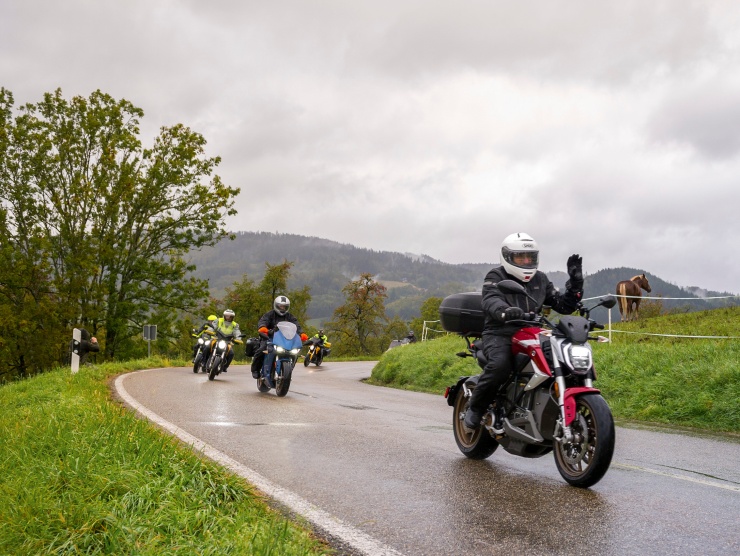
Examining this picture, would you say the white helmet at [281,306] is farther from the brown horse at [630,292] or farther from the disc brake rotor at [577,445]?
the brown horse at [630,292]

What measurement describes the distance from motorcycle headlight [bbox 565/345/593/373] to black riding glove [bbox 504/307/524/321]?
1.66ft

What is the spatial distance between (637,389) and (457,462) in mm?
5870

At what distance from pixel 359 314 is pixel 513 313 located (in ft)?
252

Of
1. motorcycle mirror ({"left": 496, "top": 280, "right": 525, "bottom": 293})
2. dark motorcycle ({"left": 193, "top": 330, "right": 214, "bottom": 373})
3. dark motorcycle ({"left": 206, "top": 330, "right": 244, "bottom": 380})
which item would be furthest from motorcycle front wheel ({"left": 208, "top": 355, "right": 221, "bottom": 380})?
motorcycle mirror ({"left": 496, "top": 280, "right": 525, "bottom": 293})

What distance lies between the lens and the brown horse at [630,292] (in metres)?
27.1

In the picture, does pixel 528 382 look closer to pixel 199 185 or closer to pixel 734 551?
pixel 734 551

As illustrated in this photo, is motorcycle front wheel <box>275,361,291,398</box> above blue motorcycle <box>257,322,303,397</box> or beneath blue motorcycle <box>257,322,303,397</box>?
beneath

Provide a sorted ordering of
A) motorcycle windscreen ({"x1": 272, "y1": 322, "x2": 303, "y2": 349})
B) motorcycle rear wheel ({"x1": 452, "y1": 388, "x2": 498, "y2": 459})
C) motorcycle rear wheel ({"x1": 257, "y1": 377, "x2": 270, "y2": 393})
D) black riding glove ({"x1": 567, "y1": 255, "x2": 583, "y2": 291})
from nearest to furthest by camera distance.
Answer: black riding glove ({"x1": 567, "y1": 255, "x2": 583, "y2": 291}), motorcycle rear wheel ({"x1": 452, "y1": 388, "x2": 498, "y2": 459}), motorcycle windscreen ({"x1": 272, "y1": 322, "x2": 303, "y2": 349}), motorcycle rear wheel ({"x1": 257, "y1": 377, "x2": 270, "y2": 393})

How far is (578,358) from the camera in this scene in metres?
5.05

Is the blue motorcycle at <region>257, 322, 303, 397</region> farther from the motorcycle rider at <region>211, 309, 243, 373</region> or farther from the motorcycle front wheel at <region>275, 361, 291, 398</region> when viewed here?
the motorcycle rider at <region>211, 309, 243, 373</region>

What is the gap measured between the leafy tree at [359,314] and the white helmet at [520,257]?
75.6 m

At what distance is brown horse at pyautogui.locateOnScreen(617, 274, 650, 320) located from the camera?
27.1 metres

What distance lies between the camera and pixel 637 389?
10.9 m

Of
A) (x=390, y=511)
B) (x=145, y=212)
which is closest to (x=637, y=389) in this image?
(x=390, y=511)
